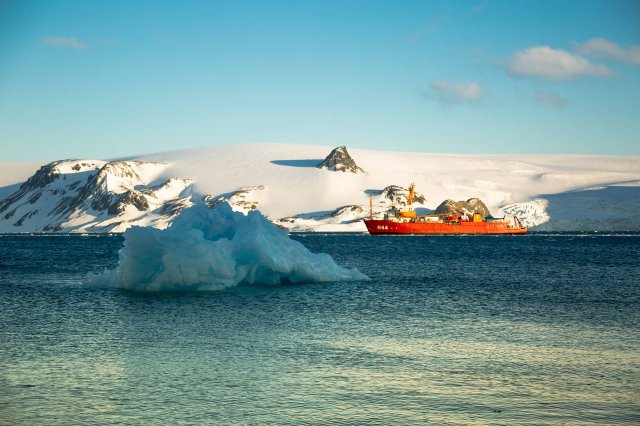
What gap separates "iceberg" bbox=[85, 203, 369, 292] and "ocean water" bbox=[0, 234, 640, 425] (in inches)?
54.8

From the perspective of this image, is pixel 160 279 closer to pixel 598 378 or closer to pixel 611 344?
pixel 611 344

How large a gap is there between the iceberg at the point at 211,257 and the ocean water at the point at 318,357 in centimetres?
139

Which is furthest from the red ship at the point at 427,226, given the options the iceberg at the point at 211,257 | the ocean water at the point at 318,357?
the ocean water at the point at 318,357

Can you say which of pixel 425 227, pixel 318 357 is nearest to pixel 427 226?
pixel 425 227

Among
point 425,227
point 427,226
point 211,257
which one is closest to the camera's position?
point 211,257

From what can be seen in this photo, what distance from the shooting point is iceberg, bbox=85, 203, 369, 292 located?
41812 mm

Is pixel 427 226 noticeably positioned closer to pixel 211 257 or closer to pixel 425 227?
pixel 425 227

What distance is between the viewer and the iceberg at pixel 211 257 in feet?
137

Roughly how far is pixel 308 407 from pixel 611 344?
520 inches

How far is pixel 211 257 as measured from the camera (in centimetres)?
4200

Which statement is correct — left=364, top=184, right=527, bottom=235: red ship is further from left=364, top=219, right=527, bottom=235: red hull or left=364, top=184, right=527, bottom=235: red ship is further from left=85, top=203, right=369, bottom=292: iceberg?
left=85, top=203, right=369, bottom=292: iceberg

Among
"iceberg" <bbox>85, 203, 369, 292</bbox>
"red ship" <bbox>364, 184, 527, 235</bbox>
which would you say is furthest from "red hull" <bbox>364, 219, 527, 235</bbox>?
"iceberg" <bbox>85, 203, 369, 292</bbox>

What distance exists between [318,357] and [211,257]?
19490 millimetres

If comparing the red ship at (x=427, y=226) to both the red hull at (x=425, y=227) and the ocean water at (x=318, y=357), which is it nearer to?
the red hull at (x=425, y=227)
